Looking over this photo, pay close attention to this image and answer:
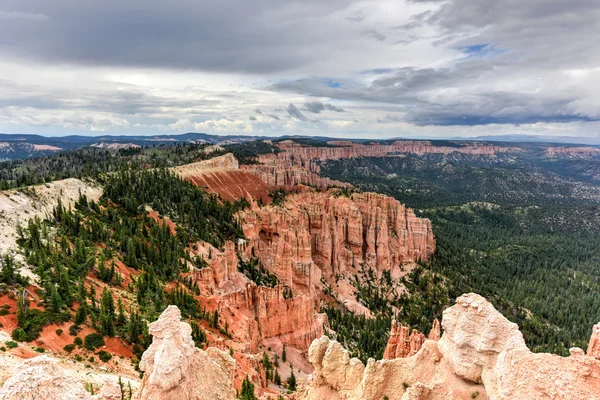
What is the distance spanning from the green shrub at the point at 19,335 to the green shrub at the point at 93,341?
3483 millimetres

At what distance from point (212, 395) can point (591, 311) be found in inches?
3607

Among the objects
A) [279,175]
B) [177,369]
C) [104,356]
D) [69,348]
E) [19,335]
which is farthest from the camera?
[279,175]

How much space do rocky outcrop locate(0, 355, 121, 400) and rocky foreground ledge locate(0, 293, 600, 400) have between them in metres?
0.02

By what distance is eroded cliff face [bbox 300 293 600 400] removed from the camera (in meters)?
10.3

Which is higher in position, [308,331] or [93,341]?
[93,341]

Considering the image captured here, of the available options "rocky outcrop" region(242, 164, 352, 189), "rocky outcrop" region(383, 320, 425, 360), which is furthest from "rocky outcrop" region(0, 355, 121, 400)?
"rocky outcrop" region(242, 164, 352, 189)

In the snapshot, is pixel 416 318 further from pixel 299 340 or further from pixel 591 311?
pixel 591 311

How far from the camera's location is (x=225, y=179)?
104438 mm

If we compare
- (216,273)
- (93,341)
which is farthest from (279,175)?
(93,341)

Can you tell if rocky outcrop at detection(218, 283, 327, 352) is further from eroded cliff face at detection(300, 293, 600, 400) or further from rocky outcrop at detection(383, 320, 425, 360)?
eroded cliff face at detection(300, 293, 600, 400)

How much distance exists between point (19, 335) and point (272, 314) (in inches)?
990

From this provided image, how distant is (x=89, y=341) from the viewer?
24.9 meters

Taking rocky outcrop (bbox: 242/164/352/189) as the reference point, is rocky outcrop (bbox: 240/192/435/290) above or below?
below

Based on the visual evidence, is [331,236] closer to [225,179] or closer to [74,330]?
[225,179]
